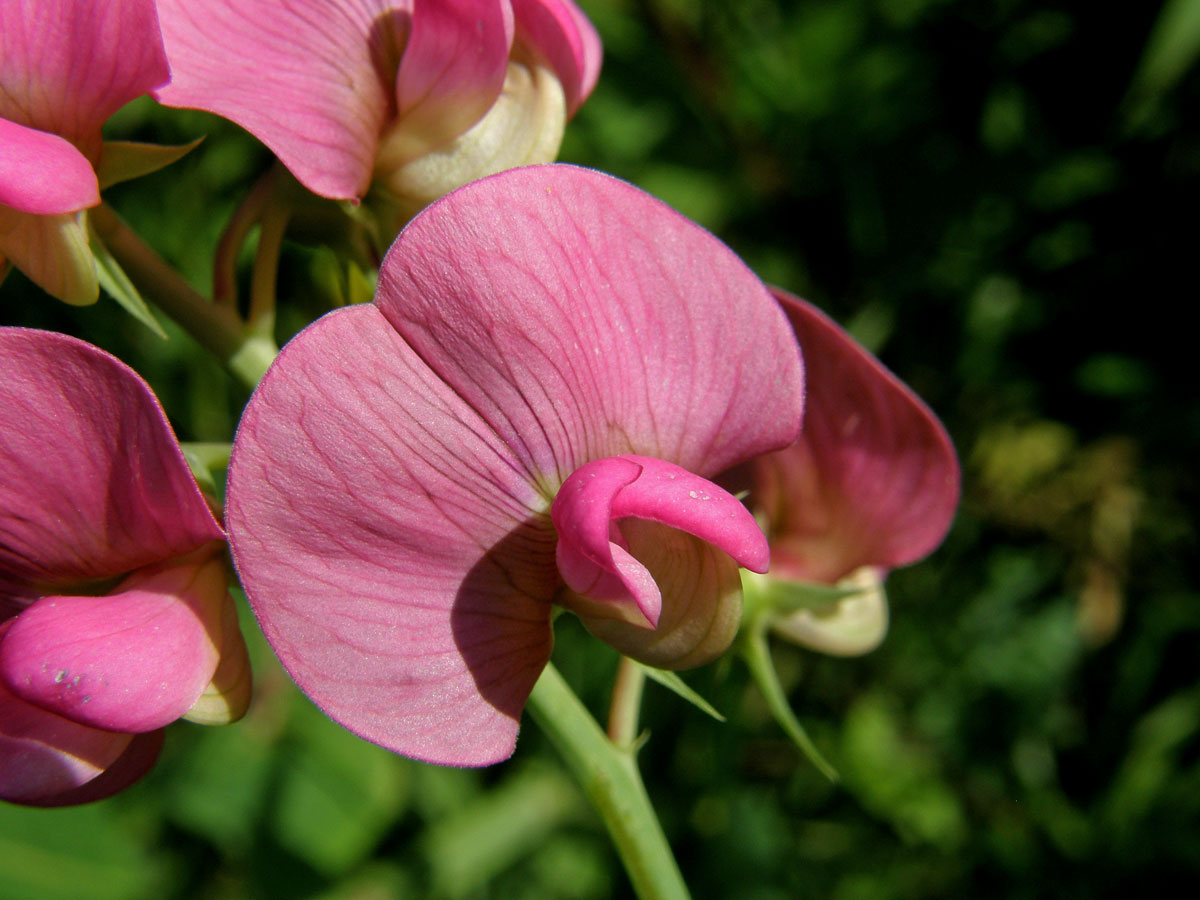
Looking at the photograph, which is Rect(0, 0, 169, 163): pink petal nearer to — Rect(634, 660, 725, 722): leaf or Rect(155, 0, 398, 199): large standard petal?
Rect(155, 0, 398, 199): large standard petal

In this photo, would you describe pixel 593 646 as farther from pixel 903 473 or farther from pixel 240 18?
pixel 240 18

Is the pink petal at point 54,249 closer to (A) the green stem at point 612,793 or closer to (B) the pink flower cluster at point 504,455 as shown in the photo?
(B) the pink flower cluster at point 504,455

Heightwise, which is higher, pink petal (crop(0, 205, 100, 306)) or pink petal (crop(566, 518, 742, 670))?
pink petal (crop(0, 205, 100, 306))

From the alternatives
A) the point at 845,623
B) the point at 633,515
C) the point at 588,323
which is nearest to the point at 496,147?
the point at 588,323

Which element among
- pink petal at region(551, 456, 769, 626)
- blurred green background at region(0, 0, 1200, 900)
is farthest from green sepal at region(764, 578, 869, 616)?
blurred green background at region(0, 0, 1200, 900)

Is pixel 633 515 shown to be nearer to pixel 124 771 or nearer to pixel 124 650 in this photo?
pixel 124 650

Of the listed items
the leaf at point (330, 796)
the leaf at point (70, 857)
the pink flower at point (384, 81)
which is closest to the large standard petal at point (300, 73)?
the pink flower at point (384, 81)

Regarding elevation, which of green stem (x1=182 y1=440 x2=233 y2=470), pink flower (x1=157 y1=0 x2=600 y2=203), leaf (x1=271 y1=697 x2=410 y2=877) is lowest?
leaf (x1=271 y1=697 x2=410 y2=877)
